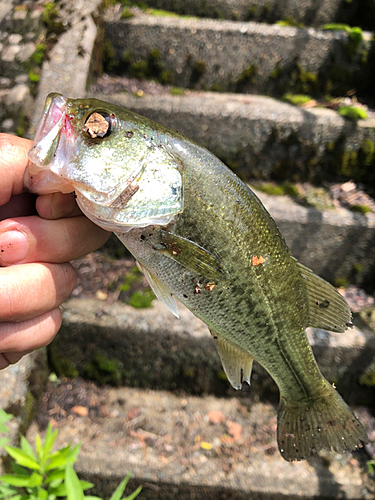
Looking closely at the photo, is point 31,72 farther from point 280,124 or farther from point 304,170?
point 304,170

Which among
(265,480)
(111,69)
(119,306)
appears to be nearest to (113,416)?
(119,306)

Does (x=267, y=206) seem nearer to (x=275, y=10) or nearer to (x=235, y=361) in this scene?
(x=235, y=361)

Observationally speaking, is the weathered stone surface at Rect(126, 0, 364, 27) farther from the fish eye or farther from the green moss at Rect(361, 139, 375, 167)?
the fish eye

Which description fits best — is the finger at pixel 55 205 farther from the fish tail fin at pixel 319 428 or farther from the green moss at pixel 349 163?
the green moss at pixel 349 163

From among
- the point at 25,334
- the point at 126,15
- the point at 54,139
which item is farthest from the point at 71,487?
the point at 126,15

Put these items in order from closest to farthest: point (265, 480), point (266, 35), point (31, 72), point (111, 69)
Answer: point (265, 480)
point (31, 72)
point (266, 35)
point (111, 69)
